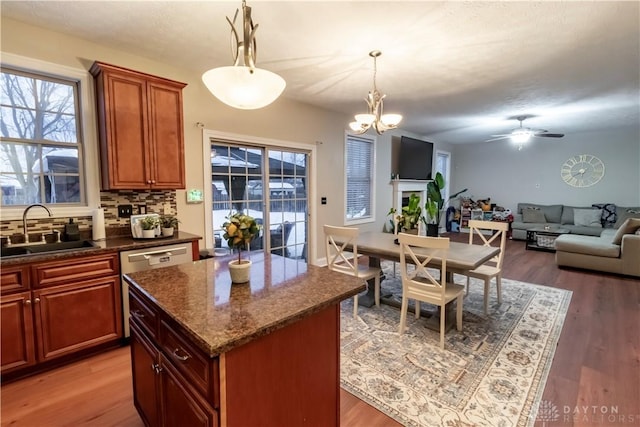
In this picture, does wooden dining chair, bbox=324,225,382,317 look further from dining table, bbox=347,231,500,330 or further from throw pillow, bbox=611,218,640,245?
throw pillow, bbox=611,218,640,245

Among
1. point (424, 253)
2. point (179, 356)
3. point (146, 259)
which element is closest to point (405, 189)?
point (424, 253)

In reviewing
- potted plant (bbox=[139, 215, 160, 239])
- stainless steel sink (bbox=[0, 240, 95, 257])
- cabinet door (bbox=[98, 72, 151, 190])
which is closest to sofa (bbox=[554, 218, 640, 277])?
potted plant (bbox=[139, 215, 160, 239])

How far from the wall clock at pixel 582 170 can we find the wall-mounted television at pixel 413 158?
3.48 m

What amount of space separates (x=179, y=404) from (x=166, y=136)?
7.84 feet

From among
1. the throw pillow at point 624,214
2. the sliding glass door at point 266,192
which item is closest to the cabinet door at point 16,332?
the sliding glass door at point 266,192

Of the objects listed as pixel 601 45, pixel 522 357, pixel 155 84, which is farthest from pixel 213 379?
pixel 601 45

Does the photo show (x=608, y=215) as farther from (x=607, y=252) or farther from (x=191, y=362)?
(x=191, y=362)

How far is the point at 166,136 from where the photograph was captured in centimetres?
287

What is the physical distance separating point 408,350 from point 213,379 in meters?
1.93

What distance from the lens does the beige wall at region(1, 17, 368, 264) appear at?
2.45 m

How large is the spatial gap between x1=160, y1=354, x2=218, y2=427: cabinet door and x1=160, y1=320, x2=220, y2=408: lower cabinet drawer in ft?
0.13

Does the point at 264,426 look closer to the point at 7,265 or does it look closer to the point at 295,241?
the point at 7,265

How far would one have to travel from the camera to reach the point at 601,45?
8.81 ft

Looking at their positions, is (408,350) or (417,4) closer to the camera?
(417,4)
